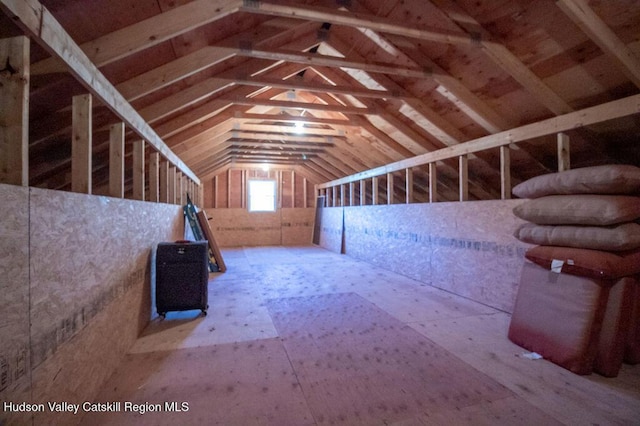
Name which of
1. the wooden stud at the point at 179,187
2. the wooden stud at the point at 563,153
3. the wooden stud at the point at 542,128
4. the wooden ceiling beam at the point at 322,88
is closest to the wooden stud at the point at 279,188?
the wooden stud at the point at 179,187

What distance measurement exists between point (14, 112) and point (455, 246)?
13.4 ft

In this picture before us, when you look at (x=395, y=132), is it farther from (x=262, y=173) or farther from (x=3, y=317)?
(x=262, y=173)

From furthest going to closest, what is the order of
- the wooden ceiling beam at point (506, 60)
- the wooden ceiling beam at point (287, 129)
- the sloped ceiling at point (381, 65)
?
the wooden ceiling beam at point (287, 129) → the wooden ceiling beam at point (506, 60) → the sloped ceiling at point (381, 65)

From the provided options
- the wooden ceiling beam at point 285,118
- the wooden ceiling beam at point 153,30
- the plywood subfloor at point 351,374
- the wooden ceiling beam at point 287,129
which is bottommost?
the plywood subfloor at point 351,374

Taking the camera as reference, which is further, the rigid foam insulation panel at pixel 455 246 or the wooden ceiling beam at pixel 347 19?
the rigid foam insulation panel at pixel 455 246

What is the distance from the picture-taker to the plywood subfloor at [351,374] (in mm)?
1469

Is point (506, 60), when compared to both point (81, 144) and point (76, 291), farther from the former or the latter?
point (76, 291)

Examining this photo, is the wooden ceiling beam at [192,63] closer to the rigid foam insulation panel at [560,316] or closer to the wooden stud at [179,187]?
the wooden stud at [179,187]

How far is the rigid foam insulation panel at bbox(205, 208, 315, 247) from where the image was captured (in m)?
8.91

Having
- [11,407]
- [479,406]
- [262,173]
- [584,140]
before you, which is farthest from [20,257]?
[262,173]

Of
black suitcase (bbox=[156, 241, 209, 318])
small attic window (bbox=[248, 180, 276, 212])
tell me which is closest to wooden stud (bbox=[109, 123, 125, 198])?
black suitcase (bbox=[156, 241, 209, 318])

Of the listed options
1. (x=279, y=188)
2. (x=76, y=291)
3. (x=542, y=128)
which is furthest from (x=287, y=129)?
(x=76, y=291)

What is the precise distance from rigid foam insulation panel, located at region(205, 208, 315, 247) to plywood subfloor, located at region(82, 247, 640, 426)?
603 cm

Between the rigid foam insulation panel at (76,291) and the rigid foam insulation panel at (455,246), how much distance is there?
3572 millimetres
